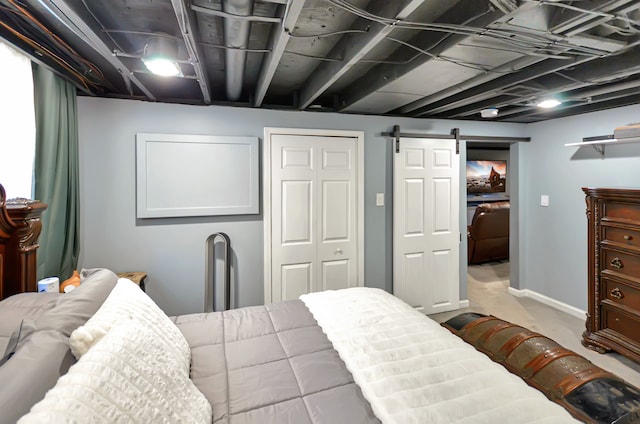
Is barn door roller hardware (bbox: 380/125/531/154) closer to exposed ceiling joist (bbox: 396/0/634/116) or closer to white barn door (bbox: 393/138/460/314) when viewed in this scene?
white barn door (bbox: 393/138/460/314)

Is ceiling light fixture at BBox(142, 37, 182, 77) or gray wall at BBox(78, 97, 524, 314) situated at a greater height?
ceiling light fixture at BBox(142, 37, 182, 77)

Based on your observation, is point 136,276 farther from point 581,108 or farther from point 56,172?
point 581,108

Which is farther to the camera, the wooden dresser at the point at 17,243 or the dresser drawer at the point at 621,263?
the dresser drawer at the point at 621,263

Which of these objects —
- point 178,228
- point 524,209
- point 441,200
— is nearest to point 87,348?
point 178,228

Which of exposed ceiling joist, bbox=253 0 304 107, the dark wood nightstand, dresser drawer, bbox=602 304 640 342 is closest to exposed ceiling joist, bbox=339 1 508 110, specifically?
exposed ceiling joist, bbox=253 0 304 107

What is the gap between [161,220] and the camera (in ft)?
9.05

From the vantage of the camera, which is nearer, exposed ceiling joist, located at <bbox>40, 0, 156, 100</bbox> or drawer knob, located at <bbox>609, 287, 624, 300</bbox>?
exposed ceiling joist, located at <bbox>40, 0, 156, 100</bbox>

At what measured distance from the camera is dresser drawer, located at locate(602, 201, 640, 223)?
2.51 metres

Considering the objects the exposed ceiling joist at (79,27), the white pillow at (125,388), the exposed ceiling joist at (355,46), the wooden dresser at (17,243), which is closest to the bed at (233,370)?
the white pillow at (125,388)

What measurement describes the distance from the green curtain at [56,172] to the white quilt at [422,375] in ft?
6.19

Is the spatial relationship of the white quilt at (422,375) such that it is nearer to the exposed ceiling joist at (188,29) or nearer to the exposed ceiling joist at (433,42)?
the exposed ceiling joist at (433,42)

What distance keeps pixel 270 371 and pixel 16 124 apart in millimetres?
1970

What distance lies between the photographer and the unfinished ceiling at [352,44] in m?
1.42

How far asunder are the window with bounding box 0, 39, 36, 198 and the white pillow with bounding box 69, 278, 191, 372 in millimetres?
1033
